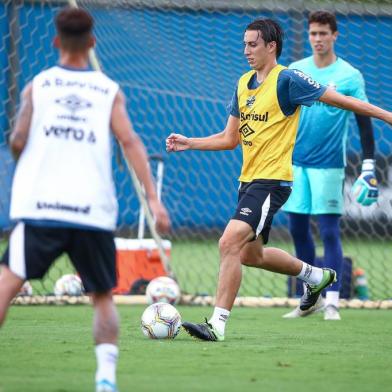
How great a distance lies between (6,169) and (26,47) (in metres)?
2.73

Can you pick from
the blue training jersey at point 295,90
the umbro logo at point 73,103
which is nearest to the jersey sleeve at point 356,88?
the blue training jersey at point 295,90

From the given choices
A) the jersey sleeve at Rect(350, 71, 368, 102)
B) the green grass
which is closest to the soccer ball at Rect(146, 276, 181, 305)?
the green grass

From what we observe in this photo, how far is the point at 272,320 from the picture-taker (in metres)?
8.91

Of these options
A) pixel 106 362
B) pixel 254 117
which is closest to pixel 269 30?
pixel 254 117

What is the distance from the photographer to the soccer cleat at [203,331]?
7.19 metres

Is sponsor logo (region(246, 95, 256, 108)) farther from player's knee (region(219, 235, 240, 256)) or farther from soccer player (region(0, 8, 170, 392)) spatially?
soccer player (region(0, 8, 170, 392))

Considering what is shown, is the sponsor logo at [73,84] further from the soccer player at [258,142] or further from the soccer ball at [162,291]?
the soccer ball at [162,291]

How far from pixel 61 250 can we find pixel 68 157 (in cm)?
42

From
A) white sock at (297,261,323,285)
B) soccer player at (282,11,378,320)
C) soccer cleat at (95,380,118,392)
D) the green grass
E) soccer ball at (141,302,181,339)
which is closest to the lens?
soccer cleat at (95,380,118,392)

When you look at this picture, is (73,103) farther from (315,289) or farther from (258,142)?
(315,289)

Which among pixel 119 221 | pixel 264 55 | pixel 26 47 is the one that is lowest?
pixel 119 221

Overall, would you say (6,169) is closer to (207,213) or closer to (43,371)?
(207,213)

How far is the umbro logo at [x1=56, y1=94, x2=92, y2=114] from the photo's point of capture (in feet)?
16.6

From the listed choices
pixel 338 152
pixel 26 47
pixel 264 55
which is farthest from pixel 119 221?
pixel 264 55
